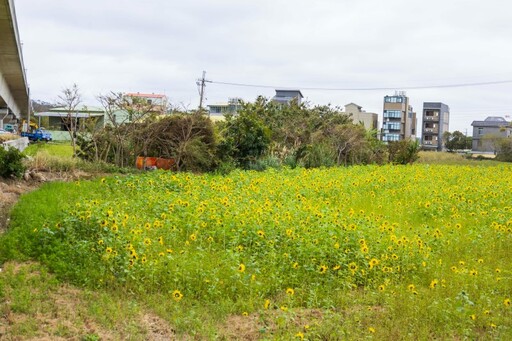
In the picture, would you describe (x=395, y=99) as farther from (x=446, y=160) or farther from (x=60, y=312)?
(x=60, y=312)

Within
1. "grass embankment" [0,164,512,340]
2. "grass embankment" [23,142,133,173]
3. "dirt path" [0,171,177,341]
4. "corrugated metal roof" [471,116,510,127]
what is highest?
"corrugated metal roof" [471,116,510,127]

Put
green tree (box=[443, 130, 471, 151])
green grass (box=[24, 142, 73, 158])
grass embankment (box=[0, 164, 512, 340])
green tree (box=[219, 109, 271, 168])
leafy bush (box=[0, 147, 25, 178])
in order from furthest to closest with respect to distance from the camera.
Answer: green tree (box=[443, 130, 471, 151])
green tree (box=[219, 109, 271, 168])
green grass (box=[24, 142, 73, 158])
leafy bush (box=[0, 147, 25, 178])
grass embankment (box=[0, 164, 512, 340])

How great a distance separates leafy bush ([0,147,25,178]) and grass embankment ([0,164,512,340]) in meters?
2.98

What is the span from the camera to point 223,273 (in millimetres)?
6098

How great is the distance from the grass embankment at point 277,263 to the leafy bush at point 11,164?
298 centimetres

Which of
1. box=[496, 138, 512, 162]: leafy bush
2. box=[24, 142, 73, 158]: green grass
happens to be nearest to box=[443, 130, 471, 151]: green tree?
box=[496, 138, 512, 162]: leafy bush

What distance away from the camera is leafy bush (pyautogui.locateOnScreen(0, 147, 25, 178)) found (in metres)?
13.0

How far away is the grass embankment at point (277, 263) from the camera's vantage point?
517cm

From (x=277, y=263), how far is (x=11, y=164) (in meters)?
9.17

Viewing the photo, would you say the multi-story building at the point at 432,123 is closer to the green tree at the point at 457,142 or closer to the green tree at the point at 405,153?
the green tree at the point at 457,142

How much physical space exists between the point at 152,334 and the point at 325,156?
61.6 feet

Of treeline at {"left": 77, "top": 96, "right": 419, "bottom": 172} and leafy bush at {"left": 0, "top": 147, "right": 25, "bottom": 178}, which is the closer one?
leafy bush at {"left": 0, "top": 147, "right": 25, "bottom": 178}

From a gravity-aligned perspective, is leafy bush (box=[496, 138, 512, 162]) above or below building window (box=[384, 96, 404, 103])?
below

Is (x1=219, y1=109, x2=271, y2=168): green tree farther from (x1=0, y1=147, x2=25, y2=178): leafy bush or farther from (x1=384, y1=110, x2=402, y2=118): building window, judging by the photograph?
(x1=384, y1=110, x2=402, y2=118): building window
